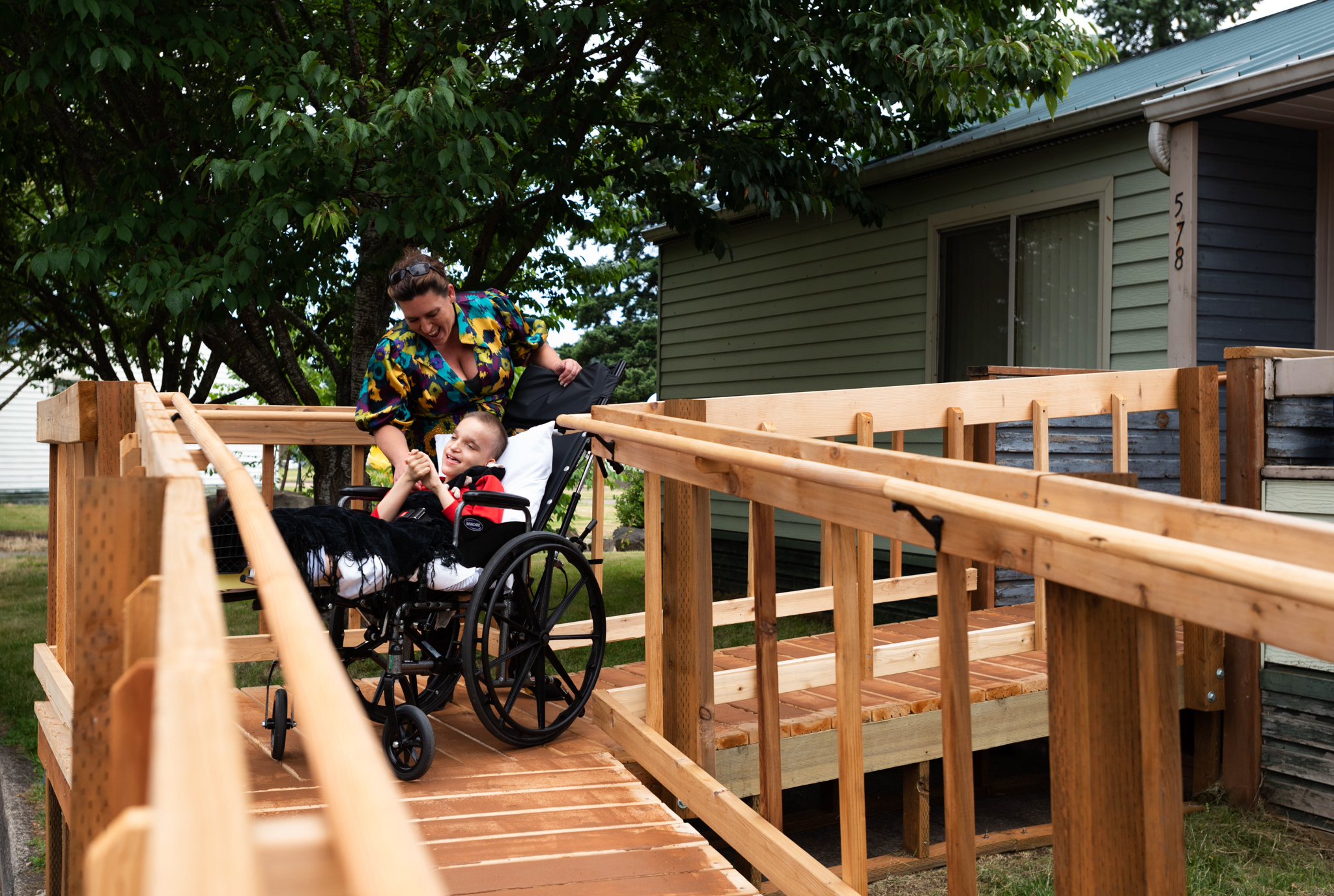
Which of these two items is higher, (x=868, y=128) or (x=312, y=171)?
(x=868, y=128)

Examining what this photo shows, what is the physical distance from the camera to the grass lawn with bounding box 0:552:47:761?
18.1 feet

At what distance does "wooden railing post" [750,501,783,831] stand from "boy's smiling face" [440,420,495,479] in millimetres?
1381

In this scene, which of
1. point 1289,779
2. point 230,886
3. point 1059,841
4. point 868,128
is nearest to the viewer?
point 230,886

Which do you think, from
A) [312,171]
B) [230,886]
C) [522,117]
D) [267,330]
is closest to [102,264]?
[312,171]

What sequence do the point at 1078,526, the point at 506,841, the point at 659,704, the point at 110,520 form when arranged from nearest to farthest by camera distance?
the point at 110,520 → the point at 1078,526 → the point at 506,841 → the point at 659,704

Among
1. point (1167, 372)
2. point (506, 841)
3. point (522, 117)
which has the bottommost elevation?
point (506, 841)

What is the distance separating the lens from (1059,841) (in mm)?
1509

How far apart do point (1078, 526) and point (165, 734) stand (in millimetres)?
1118

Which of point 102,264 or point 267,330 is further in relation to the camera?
point 267,330

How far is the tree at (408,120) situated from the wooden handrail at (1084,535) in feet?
11.2

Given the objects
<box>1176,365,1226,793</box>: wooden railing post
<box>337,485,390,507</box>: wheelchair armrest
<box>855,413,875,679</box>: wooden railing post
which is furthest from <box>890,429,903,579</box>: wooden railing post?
<box>337,485,390,507</box>: wheelchair armrest

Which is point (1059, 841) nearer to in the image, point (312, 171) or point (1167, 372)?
point (1167, 372)

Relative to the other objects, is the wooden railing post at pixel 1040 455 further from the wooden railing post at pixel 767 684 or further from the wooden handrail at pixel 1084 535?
the wooden handrail at pixel 1084 535

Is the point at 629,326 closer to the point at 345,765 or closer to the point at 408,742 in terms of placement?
the point at 408,742
